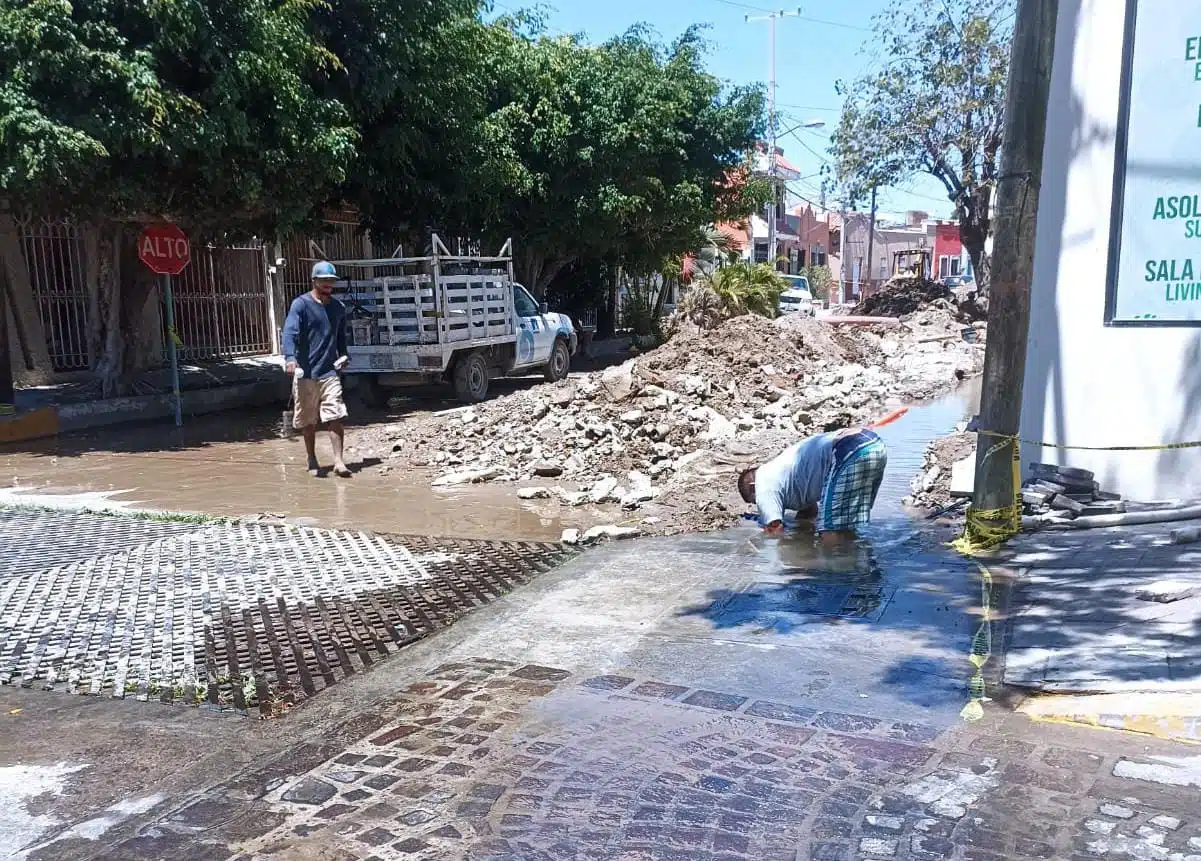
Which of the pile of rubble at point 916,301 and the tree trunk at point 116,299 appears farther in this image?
the pile of rubble at point 916,301

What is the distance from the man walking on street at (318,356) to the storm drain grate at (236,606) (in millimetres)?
2416

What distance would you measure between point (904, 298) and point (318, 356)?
2598cm

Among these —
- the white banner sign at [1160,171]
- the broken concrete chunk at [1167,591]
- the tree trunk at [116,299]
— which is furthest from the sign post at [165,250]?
the broken concrete chunk at [1167,591]

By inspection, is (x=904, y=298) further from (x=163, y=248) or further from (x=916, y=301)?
(x=163, y=248)

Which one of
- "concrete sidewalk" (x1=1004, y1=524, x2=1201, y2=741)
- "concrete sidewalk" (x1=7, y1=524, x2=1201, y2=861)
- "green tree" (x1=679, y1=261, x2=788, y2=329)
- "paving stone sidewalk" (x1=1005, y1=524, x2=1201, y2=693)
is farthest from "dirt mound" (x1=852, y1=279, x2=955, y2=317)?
"concrete sidewalk" (x1=7, y1=524, x2=1201, y2=861)

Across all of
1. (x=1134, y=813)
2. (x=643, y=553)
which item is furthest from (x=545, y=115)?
(x=1134, y=813)

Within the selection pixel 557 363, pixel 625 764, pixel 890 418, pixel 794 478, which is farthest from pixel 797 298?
pixel 625 764

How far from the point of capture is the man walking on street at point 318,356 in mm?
9062

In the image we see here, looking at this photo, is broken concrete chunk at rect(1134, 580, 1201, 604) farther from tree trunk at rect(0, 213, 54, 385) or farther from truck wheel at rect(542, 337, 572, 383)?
tree trunk at rect(0, 213, 54, 385)

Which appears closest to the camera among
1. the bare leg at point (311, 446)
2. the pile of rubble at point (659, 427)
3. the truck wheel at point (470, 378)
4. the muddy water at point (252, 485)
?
the muddy water at point (252, 485)

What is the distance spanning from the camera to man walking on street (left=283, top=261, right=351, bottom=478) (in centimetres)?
906

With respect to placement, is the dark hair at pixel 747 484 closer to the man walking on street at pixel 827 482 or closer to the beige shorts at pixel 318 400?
the man walking on street at pixel 827 482

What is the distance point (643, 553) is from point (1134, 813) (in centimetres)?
363

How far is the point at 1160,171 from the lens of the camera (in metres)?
6.38
